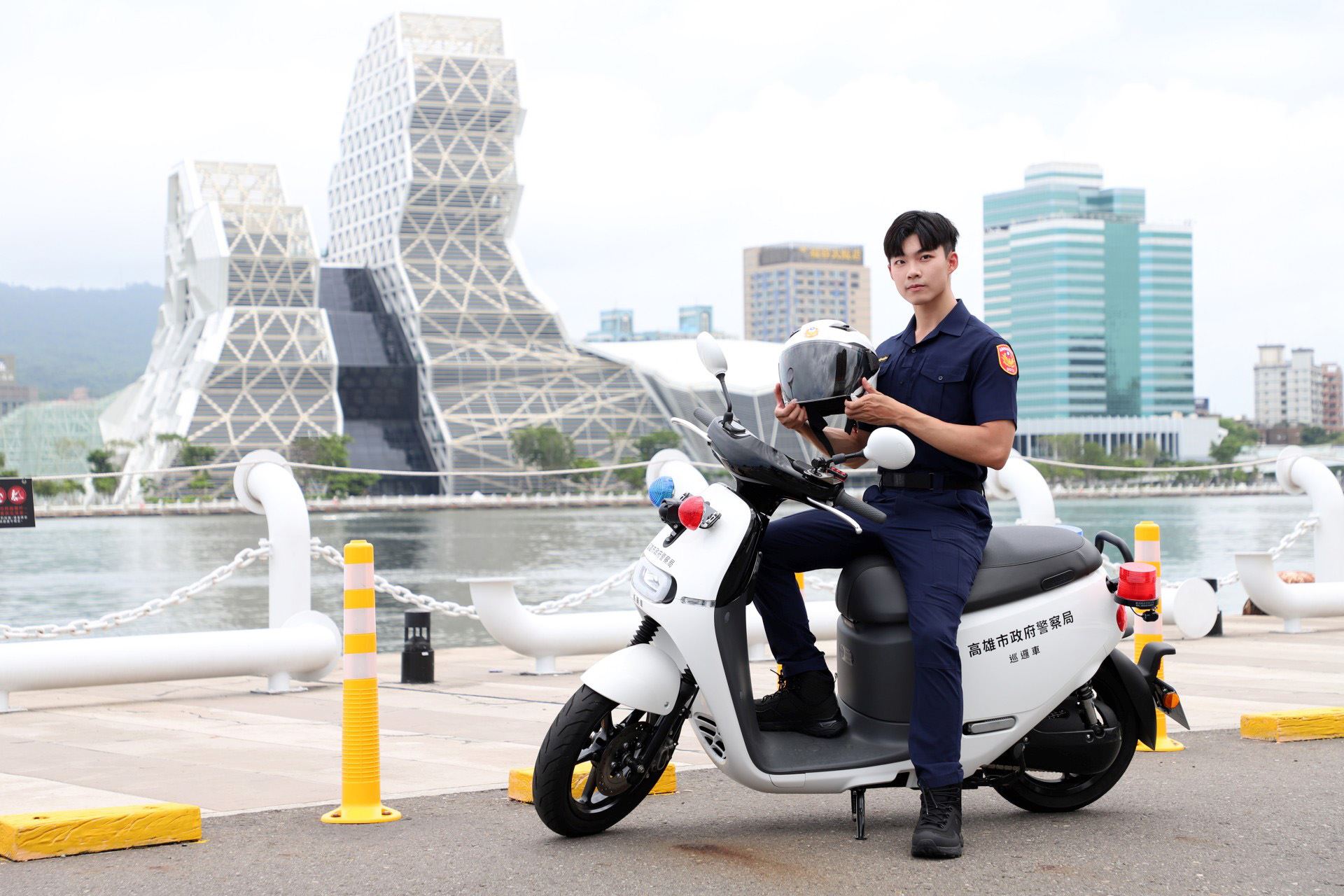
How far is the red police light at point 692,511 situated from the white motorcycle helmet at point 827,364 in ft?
1.54

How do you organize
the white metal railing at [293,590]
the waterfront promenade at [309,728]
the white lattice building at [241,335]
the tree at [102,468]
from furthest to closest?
the white lattice building at [241,335], the tree at [102,468], the white metal railing at [293,590], the waterfront promenade at [309,728]

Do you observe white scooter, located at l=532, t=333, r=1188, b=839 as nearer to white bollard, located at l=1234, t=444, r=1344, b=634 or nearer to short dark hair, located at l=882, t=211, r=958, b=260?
short dark hair, located at l=882, t=211, r=958, b=260

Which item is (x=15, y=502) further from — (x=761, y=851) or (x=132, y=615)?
(x=761, y=851)

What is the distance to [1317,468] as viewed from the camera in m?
13.3

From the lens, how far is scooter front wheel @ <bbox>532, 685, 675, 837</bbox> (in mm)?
4410

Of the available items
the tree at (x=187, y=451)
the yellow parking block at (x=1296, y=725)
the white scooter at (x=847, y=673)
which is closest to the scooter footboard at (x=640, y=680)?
the white scooter at (x=847, y=673)

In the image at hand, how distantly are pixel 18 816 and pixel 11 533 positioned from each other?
93.5 metres

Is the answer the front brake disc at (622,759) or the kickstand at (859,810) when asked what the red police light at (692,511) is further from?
the kickstand at (859,810)

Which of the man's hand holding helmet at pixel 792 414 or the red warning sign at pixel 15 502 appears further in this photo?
the red warning sign at pixel 15 502

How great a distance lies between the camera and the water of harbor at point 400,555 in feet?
114

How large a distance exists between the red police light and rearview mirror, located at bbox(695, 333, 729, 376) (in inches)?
14.0

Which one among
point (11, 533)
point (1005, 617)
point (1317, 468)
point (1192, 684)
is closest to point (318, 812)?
point (1005, 617)

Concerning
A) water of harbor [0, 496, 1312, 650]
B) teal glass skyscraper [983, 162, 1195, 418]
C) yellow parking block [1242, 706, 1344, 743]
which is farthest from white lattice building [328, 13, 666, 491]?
yellow parking block [1242, 706, 1344, 743]

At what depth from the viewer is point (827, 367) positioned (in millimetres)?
4516
